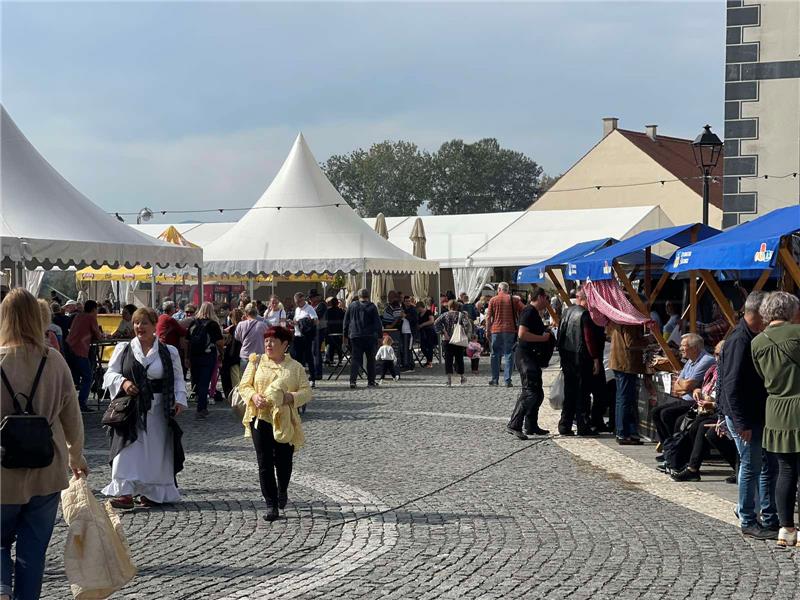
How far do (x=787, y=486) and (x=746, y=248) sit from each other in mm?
2782

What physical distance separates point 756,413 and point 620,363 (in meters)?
4.81

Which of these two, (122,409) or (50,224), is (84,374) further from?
(122,409)

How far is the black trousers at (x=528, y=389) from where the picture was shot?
12.6m

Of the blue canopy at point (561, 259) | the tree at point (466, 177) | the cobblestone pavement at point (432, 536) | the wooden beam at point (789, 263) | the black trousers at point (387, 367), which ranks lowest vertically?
the cobblestone pavement at point (432, 536)

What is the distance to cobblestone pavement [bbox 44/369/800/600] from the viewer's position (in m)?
6.18

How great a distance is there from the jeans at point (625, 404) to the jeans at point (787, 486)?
16.7ft

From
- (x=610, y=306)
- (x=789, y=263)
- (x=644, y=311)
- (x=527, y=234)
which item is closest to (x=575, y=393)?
(x=610, y=306)

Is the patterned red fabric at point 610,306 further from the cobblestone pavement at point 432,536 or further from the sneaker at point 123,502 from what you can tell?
the sneaker at point 123,502

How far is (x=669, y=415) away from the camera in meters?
10.6

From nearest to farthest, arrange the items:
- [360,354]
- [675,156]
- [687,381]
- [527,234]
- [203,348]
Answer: [687,381]
[203,348]
[360,354]
[527,234]
[675,156]

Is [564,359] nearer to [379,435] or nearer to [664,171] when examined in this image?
[379,435]

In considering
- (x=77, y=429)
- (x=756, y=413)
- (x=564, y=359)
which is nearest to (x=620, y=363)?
(x=564, y=359)

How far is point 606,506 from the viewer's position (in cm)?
862

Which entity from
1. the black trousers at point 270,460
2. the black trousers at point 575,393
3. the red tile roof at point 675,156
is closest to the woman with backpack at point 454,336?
the black trousers at point 575,393
